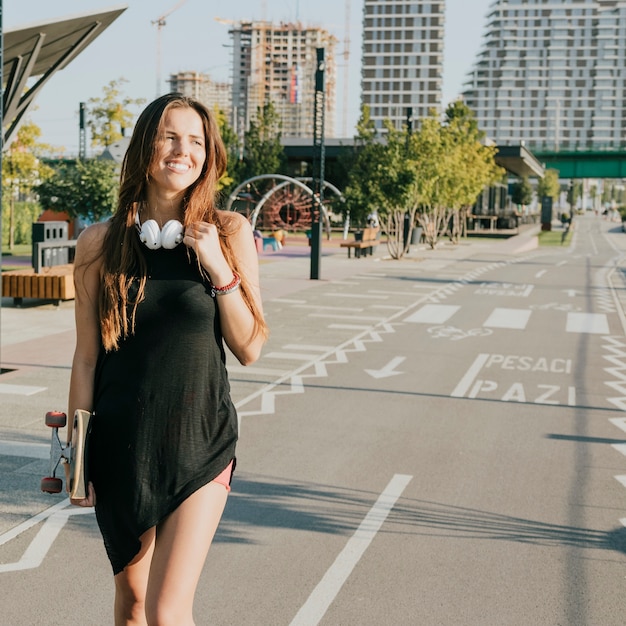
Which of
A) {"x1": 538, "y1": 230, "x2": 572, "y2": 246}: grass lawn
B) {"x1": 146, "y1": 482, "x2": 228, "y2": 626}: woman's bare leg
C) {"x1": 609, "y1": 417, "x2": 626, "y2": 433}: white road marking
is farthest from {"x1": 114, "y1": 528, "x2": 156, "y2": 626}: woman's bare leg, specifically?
{"x1": 538, "y1": 230, "x2": 572, "y2": 246}: grass lawn

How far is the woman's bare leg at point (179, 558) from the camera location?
108 inches

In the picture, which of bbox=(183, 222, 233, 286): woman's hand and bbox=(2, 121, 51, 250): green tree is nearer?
bbox=(183, 222, 233, 286): woman's hand

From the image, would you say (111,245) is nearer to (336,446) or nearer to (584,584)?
(584,584)

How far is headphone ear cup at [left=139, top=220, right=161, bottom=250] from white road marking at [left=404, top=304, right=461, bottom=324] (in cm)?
1407

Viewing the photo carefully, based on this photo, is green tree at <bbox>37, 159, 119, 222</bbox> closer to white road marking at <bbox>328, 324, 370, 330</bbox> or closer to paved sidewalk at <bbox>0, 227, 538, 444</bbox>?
paved sidewalk at <bbox>0, 227, 538, 444</bbox>

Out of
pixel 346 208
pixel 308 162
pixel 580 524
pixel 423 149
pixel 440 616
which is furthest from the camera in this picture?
pixel 308 162

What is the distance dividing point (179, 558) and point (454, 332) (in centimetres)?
1315

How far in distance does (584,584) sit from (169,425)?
10.3 ft

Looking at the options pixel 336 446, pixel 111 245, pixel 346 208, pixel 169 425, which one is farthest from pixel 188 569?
pixel 346 208

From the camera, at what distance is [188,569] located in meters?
2.76

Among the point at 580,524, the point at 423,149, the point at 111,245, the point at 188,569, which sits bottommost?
the point at 580,524

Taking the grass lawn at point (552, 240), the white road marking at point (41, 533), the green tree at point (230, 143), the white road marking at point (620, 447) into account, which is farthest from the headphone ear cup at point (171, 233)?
the green tree at point (230, 143)

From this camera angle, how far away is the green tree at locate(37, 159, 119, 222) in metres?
25.9

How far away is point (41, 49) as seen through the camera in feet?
79.9
